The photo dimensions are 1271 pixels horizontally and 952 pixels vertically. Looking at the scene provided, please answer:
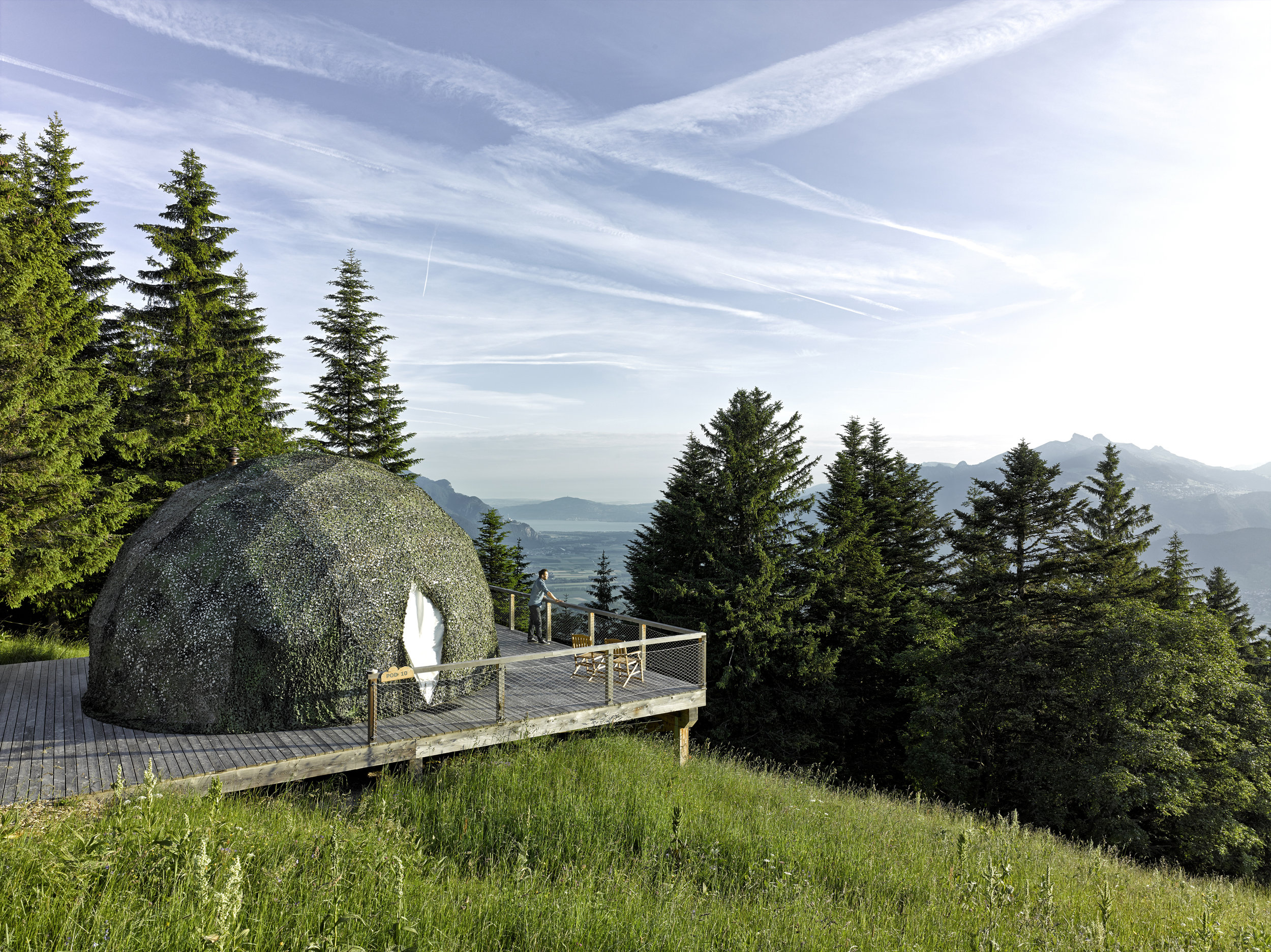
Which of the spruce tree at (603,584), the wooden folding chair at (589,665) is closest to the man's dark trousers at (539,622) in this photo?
the wooden folding chair at (589,665)

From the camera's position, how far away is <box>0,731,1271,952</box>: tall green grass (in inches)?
146

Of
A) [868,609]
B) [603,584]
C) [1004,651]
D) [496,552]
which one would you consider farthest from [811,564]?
[496,552]

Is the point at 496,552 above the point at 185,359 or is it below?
below

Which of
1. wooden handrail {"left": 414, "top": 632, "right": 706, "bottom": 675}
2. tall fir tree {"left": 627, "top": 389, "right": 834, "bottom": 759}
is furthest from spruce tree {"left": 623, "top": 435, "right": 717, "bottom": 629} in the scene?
wooden handrail {"left": 414, "top": 632, "right": 706, "bottom": 675}

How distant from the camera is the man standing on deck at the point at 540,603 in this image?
45.7 feet

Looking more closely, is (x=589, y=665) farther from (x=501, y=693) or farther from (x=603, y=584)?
(x=603, y=584)

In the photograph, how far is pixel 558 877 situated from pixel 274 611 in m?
6.33

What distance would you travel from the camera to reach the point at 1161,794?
18.6 m

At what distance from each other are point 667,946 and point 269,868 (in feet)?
9.87

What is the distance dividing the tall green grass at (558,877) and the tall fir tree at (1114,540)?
59.2 feet

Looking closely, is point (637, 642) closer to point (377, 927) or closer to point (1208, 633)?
point (377, 927)

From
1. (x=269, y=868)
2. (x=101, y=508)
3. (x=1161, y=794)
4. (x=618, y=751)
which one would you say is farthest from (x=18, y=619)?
(x=1161, y=794)

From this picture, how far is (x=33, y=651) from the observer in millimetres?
14969

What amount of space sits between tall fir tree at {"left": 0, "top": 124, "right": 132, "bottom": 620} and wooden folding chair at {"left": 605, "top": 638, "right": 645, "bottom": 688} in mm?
15460
